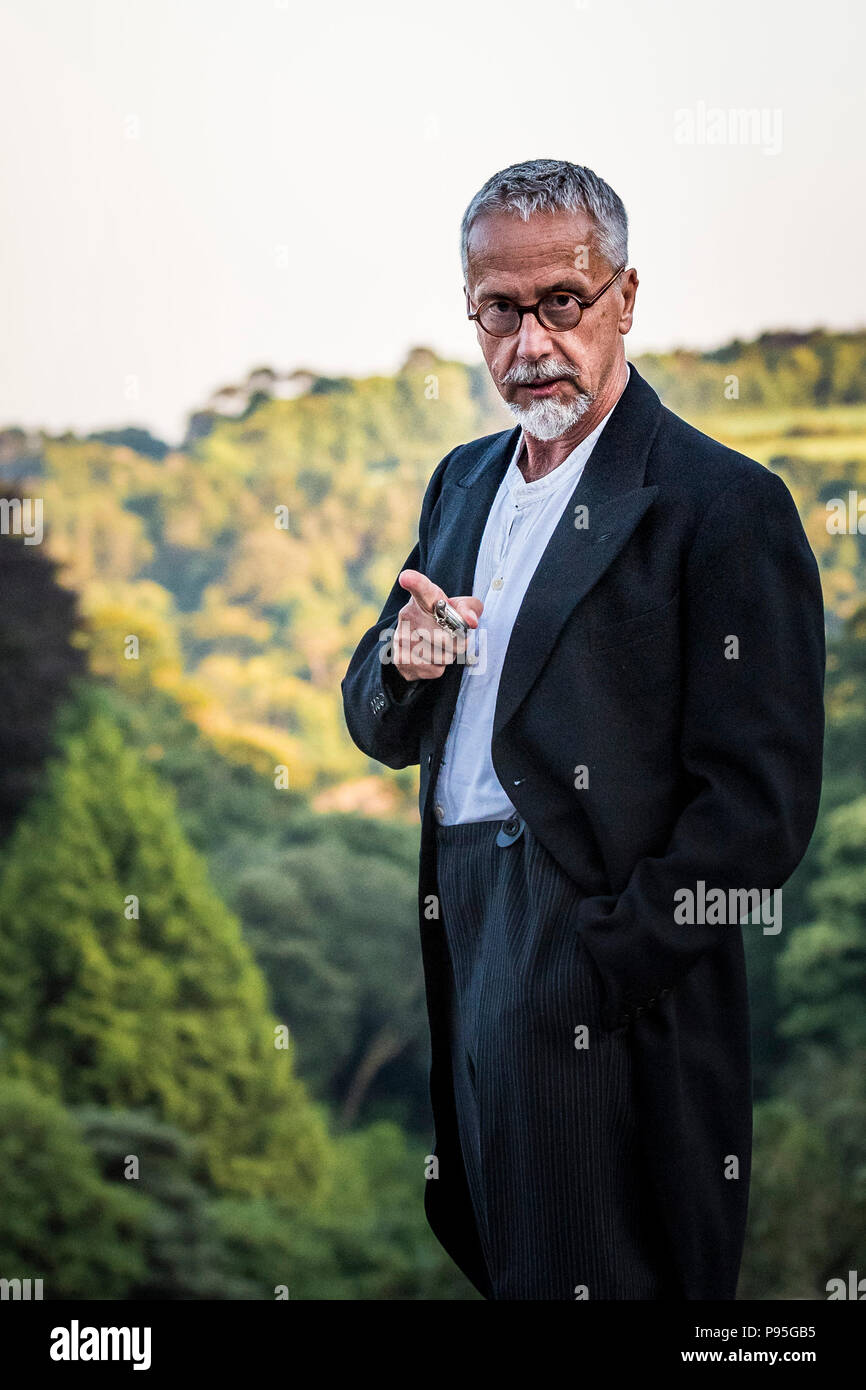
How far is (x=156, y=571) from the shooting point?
8430 millimetres

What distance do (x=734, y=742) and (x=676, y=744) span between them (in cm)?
10

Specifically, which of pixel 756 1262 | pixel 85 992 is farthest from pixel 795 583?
pixel 85 992

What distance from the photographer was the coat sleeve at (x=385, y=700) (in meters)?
1.76

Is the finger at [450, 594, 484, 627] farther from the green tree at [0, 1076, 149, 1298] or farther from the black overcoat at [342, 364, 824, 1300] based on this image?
the green tree at [0, 1076, 149, 1298]

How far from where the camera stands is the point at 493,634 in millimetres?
1715

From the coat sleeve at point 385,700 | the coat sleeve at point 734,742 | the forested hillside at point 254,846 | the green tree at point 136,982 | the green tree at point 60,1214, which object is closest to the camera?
the coat sleeve at point 734,742

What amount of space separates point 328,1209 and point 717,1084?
6.87 meters

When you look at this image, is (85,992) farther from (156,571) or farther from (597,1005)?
(597,1005)

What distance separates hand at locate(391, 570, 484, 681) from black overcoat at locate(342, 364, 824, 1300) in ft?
0.21

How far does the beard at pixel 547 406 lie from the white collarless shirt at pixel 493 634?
6 cm

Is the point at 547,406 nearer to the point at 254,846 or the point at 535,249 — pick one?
the point at 535,249

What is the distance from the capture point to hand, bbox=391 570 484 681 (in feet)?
5.25

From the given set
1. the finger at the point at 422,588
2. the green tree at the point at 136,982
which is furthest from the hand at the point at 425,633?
the green tree at the point at 136,982

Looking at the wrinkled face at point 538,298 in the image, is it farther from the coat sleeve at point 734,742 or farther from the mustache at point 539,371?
the coat sleeve at point 734,742
